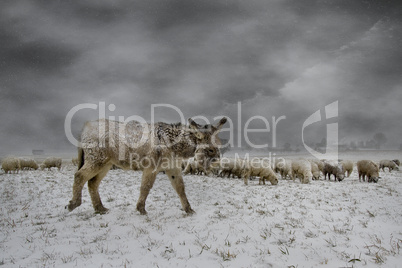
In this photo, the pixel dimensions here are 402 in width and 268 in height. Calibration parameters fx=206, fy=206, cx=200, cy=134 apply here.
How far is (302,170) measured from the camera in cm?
1606

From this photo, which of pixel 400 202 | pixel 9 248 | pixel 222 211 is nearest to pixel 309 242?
pixel 222 211

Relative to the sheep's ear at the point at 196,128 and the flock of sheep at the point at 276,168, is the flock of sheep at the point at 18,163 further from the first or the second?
the sheep's ear at the point at 196,128

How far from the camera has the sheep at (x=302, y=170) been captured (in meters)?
15.1

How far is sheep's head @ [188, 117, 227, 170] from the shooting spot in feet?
16.8

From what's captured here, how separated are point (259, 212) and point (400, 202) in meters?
5.13

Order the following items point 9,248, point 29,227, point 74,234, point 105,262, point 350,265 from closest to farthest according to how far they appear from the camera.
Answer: point 350,265
point 105,262
point 9,248
point 74,234
point 29,227

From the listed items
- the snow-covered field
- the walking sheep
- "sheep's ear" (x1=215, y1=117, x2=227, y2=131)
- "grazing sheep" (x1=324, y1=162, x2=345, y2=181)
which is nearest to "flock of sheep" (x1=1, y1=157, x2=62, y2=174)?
the snow-covered field

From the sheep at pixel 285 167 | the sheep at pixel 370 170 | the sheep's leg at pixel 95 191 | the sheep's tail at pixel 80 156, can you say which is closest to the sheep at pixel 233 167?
the sheep at pixel 285 167

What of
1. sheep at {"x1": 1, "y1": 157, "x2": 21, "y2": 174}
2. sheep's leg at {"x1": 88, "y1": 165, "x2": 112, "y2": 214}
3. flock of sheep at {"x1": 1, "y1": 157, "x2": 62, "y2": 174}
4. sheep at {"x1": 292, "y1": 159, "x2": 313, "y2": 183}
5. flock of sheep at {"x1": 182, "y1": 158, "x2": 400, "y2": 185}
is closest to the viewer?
sheep's leg at {"x1": 88, "y1": 165, "x2": 112, "y2": 214}

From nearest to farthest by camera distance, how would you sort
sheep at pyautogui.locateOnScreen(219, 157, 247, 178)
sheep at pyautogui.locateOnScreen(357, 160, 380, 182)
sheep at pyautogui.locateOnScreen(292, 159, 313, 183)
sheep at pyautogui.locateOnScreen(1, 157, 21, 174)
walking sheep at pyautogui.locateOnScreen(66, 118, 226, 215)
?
walking sheep at pyautogui.locateOnScreen(66, 118, 226, 215), sheep at pyautogui.locateOnScreen(292, 159, 313, 183), sheep at pyautogui.locateOnScreen(357, 160, 380, 182), sheep at pyautogui.locateOnScreen(219, 157, 247, 178), sheep at pyautogui.locateOnScreen(1, 157, 21, 174)

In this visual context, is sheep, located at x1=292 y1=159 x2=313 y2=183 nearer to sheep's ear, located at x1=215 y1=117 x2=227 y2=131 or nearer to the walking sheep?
sheep's ear, located at x1=215 y1=117 x2=227 y2=131

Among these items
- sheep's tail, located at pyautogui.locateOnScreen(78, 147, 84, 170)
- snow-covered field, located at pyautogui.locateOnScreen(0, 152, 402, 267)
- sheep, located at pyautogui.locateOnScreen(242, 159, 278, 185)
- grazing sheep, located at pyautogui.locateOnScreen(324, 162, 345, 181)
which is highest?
sheep's tail, located at pyautogui.locateOnScreen(78, 147, 84, 170)

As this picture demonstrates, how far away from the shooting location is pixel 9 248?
11.4ft

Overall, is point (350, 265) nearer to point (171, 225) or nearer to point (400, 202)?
point (171, 225)
